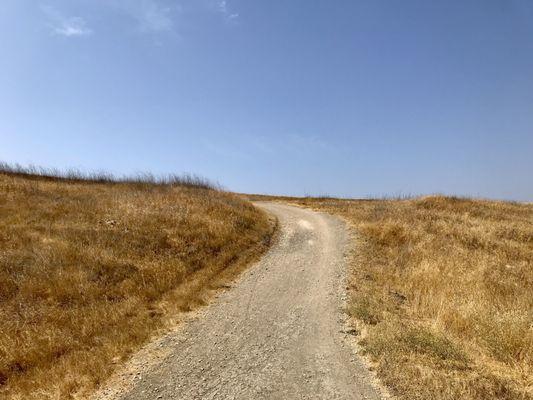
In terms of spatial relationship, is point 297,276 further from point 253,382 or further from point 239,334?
point 253,382

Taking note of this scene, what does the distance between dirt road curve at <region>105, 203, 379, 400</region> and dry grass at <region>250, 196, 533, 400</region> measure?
A: 73cm

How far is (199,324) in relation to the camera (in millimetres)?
11758

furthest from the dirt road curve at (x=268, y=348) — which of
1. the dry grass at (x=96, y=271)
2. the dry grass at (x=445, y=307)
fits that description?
the dry grass at (x=96, y=271)

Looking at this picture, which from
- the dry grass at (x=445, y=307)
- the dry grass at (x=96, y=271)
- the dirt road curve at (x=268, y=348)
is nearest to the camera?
the dry grass at (x=445, y=307)

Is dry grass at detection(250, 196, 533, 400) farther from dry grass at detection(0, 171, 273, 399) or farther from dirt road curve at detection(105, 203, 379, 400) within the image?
dry grass at detection(0, 171, 273, 399)

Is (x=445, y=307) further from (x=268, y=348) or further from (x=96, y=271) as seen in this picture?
(x=96, y=271)

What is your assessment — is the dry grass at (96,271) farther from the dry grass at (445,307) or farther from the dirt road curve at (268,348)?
the dry grass at (445,307)

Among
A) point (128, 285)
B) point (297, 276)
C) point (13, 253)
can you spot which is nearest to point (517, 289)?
point (297, 276)

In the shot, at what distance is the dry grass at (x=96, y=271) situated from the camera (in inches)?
395

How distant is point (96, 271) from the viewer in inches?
592

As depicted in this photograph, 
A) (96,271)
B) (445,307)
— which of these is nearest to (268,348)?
(445,307)

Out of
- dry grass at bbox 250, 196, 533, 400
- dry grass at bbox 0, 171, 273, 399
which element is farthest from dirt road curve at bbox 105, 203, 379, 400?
dry grass at bbox 0, 171, 273, 399

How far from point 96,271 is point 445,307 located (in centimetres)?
1136

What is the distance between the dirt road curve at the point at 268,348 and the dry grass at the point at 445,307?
73 centimetres
